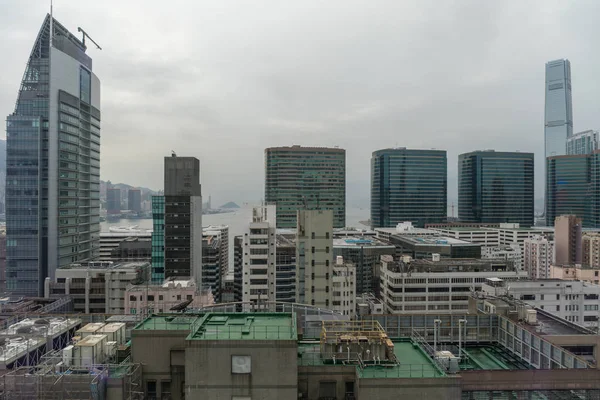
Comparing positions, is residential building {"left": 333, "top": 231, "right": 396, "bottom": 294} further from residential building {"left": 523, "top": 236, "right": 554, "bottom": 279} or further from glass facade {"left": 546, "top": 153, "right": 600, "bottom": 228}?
glass facade {"left": 546, "top": 153, "right": 600, "bottom": 228}

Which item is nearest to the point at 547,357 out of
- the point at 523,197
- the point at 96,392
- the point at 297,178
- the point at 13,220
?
the point at 96,392

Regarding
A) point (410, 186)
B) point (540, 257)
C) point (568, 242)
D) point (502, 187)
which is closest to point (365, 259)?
point (540, 257)

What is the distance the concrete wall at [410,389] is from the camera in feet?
32.9

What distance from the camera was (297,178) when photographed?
430ft

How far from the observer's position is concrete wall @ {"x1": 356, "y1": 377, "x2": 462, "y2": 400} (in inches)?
395

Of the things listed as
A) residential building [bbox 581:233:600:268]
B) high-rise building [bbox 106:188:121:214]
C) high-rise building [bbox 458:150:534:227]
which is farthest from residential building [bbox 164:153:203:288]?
high-rise building [bbox 106:188:121:214]

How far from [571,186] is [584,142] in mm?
58053

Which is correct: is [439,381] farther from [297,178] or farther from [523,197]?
[523,197]

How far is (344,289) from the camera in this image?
138 ft

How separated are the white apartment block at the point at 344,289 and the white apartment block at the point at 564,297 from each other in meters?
12.2

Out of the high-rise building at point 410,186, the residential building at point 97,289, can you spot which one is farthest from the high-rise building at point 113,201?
the residential building at point 97,289

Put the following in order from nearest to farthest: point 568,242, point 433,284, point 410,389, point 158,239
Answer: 1. point 410,389
2. point 433,284
3. point 158,239
4. point 568,242

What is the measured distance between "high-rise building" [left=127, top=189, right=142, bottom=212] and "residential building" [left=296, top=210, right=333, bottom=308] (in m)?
165

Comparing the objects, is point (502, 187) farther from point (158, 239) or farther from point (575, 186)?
point (158, 239)
